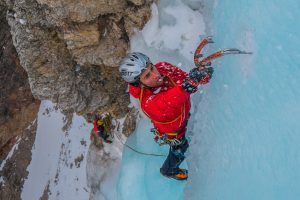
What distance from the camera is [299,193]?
134 inches

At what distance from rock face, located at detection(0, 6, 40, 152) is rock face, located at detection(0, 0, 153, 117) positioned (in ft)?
20.8

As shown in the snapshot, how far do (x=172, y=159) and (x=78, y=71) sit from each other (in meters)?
2.51

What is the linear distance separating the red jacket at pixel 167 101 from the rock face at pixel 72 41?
64.1 inches

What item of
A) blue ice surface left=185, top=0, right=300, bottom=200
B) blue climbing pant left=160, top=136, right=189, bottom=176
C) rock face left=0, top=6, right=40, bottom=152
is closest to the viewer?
blue ice surface left=185, top=0, right=300, bottom=200

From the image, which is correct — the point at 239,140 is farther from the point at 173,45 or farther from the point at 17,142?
the point at 17,142

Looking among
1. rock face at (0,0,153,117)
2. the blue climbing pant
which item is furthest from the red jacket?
rock face at (0,0,153,117)

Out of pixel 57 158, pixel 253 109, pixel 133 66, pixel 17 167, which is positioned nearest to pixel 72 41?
pixel 133 66

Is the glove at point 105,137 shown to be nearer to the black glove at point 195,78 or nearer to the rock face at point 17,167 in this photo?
the black glove at point 195,78

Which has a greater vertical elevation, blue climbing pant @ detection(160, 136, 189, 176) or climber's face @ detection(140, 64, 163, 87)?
climber's face @ detection(140, 64, 163, 87)

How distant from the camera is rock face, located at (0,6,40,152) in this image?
12.7 meters

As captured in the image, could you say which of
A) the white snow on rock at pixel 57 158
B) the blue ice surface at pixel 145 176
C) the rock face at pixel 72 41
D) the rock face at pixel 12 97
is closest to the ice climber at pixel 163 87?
the blue ice surface at pixel 145 176

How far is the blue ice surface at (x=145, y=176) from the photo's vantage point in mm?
5574

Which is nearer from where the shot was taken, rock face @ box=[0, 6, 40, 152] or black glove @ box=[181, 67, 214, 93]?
black glove @ box=[181, 67, 214, 93]

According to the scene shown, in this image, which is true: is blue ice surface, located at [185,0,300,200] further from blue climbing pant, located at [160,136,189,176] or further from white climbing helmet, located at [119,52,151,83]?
white climbing helmet, located at [119,52,151,83]
